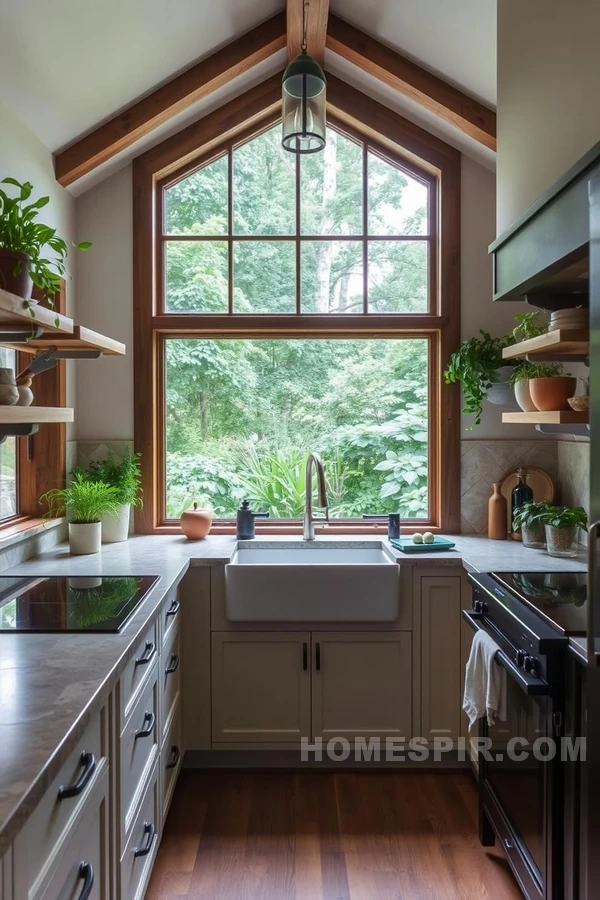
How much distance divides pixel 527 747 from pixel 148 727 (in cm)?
107

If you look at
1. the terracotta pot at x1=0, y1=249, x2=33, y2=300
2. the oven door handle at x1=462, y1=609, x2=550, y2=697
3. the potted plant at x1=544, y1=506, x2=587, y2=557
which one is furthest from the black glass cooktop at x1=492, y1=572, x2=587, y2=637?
the terracotta pot at x1=0, y1=249, x2=33, y2=300

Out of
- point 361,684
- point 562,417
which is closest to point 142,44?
point 562,417

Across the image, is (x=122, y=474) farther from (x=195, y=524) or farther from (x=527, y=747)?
(x=527, y=747)

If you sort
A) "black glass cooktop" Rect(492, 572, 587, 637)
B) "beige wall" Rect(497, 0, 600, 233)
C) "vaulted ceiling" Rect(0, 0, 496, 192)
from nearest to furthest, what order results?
"beige wall" Rect(497, 0, 600, 233), "black glass cooktop" Rect(492, 572, 587, 637), "vaulted ceiling" Rect(0, 0, 496, 192)

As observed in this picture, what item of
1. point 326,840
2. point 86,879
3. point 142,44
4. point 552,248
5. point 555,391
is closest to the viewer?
point 86,879

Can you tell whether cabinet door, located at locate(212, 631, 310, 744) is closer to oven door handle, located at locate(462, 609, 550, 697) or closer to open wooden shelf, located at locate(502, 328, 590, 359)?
oven door handle, located at locate(462, 609, 550, 697)

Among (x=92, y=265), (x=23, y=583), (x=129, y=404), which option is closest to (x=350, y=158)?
(x=92, y=265)

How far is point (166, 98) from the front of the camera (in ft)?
10.1

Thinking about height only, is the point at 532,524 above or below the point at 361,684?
above

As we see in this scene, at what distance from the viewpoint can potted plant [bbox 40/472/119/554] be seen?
296 centimetres

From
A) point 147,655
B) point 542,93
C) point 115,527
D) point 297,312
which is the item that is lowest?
point 147,655

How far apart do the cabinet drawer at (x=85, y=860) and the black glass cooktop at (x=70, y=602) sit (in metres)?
0.44

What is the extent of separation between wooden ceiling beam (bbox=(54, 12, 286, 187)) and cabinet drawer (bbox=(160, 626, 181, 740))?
6.84ft

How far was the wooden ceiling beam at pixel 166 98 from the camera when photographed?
3066 millimetres
